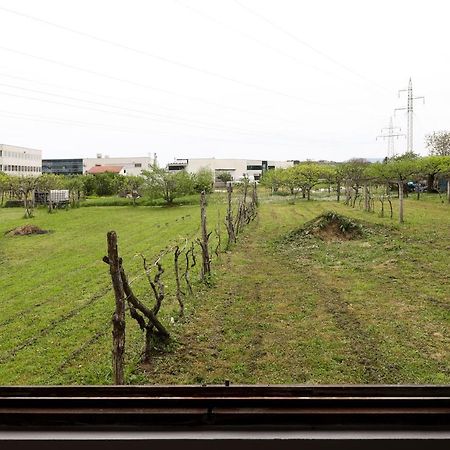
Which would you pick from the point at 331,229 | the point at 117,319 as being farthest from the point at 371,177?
the point at 117,319

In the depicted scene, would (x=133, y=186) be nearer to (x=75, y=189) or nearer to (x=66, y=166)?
(x=75, y=189)

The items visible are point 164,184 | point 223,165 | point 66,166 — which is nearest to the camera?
point 164,184

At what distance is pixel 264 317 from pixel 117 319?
5.46ft

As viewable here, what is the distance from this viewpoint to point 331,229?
8234 millimetres

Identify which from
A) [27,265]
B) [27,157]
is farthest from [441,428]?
[27,157]

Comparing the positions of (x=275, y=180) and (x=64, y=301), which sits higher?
(x=275, y=180)

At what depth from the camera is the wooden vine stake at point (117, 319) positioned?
94.5 inches

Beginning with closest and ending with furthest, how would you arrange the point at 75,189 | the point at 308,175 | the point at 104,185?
the point at 308,175, the point at 75,189, the point at 104,185

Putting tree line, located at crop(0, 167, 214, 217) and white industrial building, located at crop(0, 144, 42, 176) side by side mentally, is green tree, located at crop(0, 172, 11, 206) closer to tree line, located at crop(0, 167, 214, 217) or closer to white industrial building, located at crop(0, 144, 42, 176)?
tree line, located at crop(0, 167, 214, 217)

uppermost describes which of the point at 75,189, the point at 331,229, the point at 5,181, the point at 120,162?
the point at 120,162

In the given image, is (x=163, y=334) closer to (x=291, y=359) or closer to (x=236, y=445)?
(x=291, y=359)

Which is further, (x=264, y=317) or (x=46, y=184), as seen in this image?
(x=46, y=184)

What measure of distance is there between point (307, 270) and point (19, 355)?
348 centimetres

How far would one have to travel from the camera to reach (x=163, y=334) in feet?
10.5
